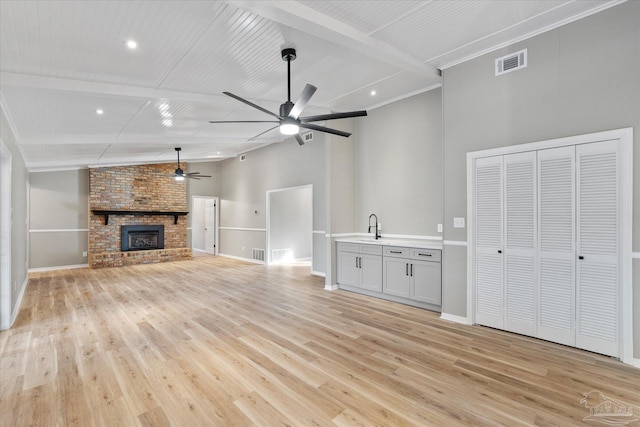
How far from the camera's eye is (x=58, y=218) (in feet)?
26.6

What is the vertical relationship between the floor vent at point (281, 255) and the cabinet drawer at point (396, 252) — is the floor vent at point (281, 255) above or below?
below

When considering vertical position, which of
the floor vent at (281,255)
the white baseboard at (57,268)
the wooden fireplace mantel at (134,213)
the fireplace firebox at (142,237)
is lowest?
the white baseboard at (57,268)

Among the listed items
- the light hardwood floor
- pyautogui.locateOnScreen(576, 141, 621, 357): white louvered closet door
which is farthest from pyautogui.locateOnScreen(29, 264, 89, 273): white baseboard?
pyautogui.locateOnScreen(576, 141, 621, 357): white louvered closet door

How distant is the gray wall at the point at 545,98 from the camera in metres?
2.80

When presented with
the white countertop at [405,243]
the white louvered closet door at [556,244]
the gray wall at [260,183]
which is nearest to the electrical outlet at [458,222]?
the white countertop at [405,243]

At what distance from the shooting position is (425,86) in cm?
476

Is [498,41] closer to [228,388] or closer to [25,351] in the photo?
[228,388]

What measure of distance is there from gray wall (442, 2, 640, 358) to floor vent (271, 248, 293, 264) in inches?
216

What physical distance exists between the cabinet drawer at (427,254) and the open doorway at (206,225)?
26.4 feet

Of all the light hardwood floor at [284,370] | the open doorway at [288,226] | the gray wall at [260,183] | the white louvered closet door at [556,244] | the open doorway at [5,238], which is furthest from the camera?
the open doorway at [288,226]

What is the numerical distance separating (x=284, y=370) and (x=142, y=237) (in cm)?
836

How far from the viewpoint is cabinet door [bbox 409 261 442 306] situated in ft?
14.0

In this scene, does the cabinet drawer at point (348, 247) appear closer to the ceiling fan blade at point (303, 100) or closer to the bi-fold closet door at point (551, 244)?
the bi-fold closet door at point (551, 244)

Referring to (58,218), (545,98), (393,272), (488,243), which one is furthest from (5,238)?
(545,98)
